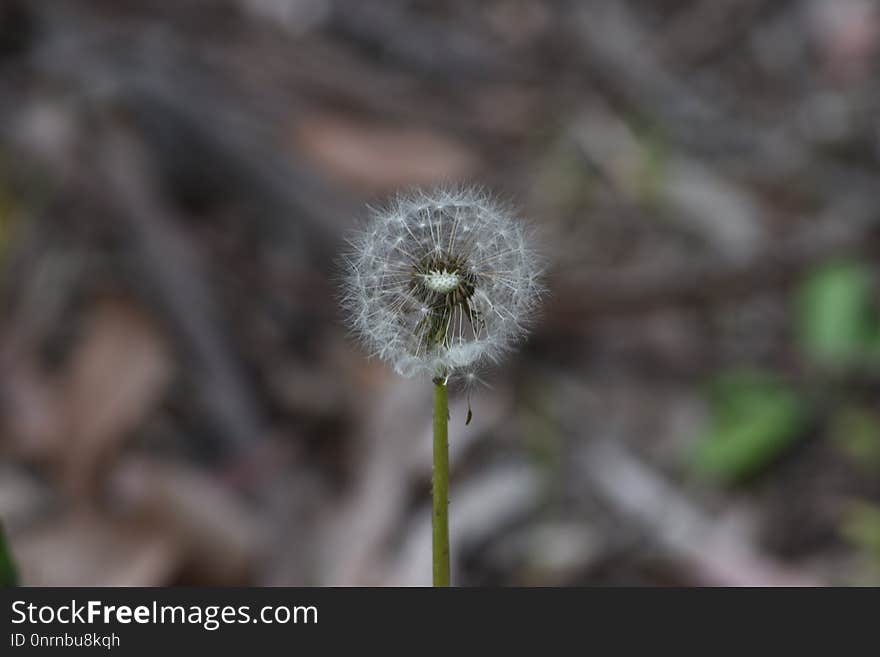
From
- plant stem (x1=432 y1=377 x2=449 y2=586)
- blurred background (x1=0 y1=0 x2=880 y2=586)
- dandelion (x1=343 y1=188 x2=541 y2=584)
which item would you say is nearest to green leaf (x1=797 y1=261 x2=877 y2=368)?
blurred background (x1=0 y1=0 x2=880 y2=586)

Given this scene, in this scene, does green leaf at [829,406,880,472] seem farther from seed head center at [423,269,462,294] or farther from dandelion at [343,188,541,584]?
seed head center at [423,269,462,294]

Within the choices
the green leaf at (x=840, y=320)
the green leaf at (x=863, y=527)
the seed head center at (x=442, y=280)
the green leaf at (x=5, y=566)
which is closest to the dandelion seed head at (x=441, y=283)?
the seed head center at (x=442, y=280)

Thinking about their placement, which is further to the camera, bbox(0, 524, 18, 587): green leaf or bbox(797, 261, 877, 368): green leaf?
bbox(797, 261, 877, 368): green leaf

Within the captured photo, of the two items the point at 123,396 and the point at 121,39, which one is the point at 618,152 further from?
the point at 123,396

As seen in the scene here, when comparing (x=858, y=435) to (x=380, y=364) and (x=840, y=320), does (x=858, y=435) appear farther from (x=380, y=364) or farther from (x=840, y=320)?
(x=380, y=364)

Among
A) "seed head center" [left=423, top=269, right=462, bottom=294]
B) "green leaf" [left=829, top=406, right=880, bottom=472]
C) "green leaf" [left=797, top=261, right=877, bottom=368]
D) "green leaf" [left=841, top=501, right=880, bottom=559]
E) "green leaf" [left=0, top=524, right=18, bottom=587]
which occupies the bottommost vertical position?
"green leaf" [left=0, top=524, right=18, bottom=587]

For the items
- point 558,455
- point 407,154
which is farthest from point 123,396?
point 407,154

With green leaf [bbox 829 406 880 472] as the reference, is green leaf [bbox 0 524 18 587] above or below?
below
